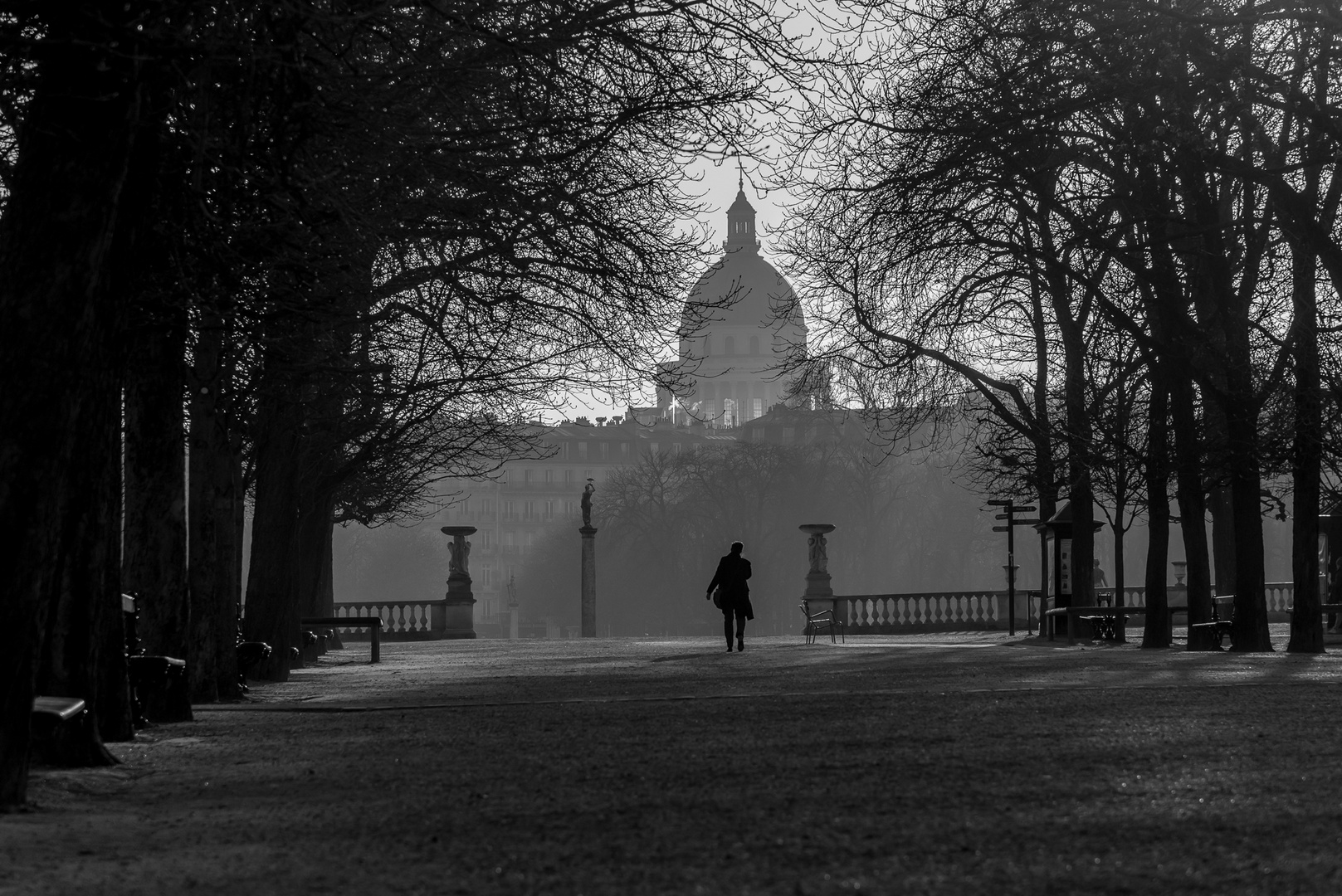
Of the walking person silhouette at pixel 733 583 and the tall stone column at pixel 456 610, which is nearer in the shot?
the walking person silhouette at pixel 733 583

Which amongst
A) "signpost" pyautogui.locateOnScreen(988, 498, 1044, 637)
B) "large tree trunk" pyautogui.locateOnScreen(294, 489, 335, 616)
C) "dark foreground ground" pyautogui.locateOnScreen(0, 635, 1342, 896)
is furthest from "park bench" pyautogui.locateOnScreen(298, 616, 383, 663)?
"dark foreground ground" pyautogui.locateOnScreen(0, 635, 1342, 896)

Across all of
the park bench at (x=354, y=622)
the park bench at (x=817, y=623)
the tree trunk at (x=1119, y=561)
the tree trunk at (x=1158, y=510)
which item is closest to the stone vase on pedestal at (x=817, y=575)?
the park bench at (x=817, y=623)

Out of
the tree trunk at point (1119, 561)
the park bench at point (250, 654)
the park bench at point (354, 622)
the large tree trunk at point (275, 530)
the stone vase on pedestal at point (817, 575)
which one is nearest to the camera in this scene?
the park bench at point (250, 654)

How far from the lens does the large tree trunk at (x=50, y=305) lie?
7.87 m

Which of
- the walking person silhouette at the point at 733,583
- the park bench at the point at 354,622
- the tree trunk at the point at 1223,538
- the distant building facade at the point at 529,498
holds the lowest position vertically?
the park bench at the point at 354,622

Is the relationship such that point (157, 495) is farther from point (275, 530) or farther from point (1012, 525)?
point (1012, 525)

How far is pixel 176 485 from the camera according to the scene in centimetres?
1494

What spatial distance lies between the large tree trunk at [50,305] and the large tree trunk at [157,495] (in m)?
5.36

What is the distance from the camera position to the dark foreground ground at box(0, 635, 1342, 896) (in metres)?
Result: 6.06

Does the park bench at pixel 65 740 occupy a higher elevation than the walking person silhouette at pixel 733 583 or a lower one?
lower

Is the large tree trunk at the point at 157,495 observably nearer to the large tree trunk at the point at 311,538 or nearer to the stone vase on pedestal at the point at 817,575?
the large tree trunk at the point at 311,538

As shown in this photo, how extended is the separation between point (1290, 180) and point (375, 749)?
50.2 feet

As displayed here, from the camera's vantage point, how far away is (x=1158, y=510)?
2770 centimetres

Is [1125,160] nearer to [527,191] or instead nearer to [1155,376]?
[1155,376]
